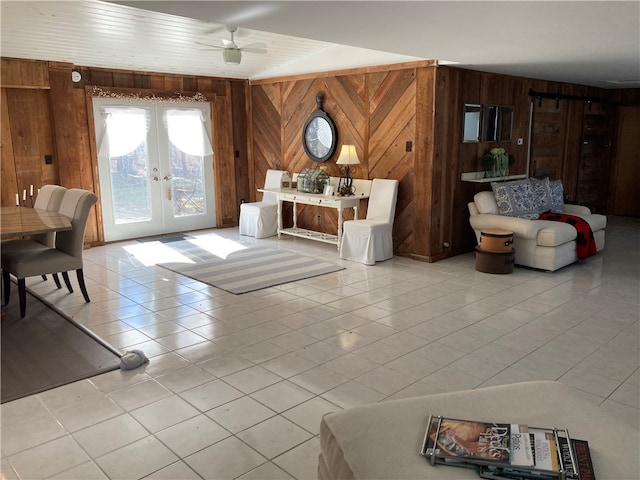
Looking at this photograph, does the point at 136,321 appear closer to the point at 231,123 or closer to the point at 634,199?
the point at 231,123

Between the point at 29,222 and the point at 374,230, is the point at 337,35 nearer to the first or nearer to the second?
the point at 374,230

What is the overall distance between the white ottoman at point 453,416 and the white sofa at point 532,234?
3965 millimetres

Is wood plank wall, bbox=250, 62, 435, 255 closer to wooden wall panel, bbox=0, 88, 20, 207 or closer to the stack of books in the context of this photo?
wooden wall panel, bbox=0, 88, 20, 207

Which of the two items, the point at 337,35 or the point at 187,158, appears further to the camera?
the point at 187,158

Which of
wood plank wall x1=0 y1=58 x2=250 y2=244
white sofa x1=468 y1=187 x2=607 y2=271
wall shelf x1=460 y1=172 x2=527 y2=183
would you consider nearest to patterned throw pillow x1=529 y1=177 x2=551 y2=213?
wall shelf x1=460 y1=172 x2=527 y2=183

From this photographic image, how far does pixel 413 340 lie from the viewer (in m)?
3.90

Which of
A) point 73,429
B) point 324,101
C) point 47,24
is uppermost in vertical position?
point 47,24

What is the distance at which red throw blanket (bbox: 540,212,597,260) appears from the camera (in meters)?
6.09

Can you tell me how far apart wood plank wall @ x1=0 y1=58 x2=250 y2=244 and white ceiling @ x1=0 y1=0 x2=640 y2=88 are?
0.24m

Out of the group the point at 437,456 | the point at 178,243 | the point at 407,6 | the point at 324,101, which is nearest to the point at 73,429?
the point at 437,456

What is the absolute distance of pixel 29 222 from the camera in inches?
177

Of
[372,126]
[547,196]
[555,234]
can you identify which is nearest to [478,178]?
[547,196]

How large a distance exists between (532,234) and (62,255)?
476 centimetres

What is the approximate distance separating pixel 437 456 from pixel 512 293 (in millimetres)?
3783
